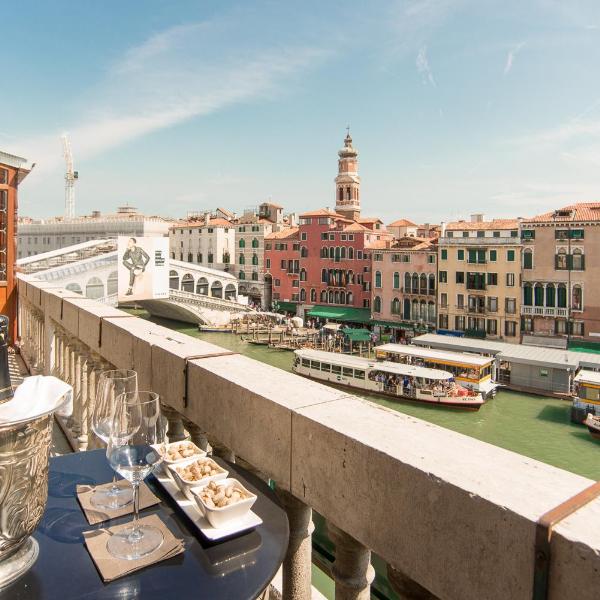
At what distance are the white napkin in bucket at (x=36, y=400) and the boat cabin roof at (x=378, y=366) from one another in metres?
23.6

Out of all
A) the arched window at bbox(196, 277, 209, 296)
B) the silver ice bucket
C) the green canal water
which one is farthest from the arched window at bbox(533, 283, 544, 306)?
the silver ice bucket

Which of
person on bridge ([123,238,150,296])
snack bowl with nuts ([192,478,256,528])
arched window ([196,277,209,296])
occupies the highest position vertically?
person on bridge ([123,238,150,296])

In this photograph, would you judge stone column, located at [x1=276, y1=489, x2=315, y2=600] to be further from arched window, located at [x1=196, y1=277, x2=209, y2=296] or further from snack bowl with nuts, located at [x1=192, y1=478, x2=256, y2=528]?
arched window, located at [x1=196, y1=277, x2=209, y2=296]

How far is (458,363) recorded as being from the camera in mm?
25719

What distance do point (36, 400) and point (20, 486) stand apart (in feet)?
0.72

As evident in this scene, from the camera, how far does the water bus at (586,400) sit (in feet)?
70.0

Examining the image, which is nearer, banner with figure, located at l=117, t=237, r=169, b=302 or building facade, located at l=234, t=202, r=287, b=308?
banner with figure, located at l=117, t=237, r=169, b=302

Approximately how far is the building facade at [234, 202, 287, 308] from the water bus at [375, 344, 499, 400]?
23405mm

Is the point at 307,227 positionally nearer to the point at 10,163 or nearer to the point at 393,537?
the point at 10,163

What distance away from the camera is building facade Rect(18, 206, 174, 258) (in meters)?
62.8

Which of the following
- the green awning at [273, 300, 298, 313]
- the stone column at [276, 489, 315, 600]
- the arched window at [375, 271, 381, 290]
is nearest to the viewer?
the stone column at [276, 489, 315, 600]

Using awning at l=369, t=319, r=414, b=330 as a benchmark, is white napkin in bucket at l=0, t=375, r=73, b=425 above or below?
above

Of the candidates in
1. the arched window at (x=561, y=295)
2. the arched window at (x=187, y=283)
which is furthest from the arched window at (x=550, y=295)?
the arched window at (x=187, y=283)

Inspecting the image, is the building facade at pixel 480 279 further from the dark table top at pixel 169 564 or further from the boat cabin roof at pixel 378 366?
the dark table top at pixel 169 564
